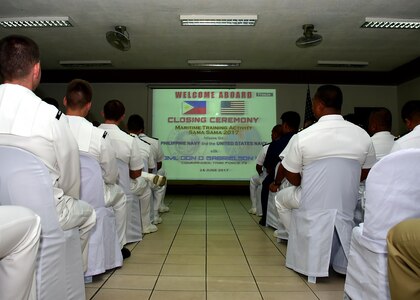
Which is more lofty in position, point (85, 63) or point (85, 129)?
point (85, 63)

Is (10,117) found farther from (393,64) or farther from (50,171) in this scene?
(393,64)

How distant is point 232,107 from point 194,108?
0.84 m

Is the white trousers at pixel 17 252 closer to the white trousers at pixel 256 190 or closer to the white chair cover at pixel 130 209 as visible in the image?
the white chair cover at pixel 130 209

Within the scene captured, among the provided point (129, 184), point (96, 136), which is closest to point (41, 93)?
point (129, 184)

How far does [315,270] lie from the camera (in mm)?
2412

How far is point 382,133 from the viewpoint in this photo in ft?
10.5

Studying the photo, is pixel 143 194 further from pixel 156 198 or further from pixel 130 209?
pixel 156 198

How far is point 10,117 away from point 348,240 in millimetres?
2247

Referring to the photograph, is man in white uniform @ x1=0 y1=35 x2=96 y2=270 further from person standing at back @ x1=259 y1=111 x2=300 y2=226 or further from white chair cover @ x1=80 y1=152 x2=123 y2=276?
person standing at back @ x1=259 y1=111 x2=300 y2=226

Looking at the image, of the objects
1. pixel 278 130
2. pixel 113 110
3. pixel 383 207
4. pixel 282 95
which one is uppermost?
pixel 282 95

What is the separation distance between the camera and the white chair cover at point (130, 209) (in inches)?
129

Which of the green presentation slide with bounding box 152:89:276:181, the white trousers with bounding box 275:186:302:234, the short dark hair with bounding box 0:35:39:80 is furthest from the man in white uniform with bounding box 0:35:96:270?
the green presentation slide with bounding box 152:89:276:181

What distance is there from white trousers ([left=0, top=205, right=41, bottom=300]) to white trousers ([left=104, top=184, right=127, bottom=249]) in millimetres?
1360

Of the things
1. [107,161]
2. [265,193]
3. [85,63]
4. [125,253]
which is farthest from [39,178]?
[85,63]
